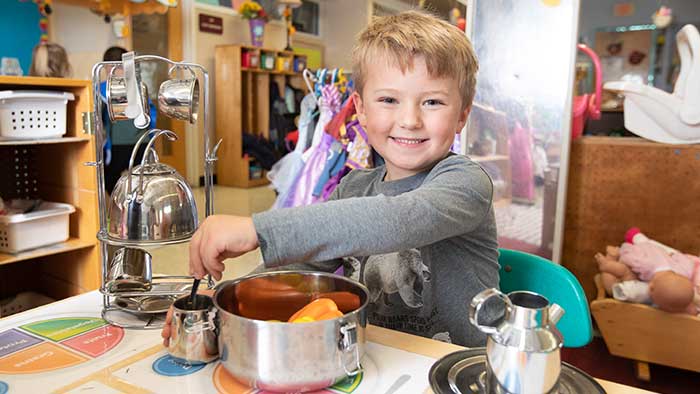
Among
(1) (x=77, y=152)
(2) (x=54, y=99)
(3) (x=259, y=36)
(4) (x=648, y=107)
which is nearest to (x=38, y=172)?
(1) (x=77, y=152)

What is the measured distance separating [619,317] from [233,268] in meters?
1.84

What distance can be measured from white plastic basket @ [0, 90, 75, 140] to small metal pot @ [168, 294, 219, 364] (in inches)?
64.1

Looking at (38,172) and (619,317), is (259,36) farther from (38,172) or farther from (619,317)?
(619,317)

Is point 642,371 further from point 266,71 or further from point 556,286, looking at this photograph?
point 266,71

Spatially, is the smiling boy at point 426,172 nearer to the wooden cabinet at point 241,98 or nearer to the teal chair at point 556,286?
the teal chair at point 556,286

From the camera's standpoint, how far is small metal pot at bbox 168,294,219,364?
64cm

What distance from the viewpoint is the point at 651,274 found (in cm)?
199

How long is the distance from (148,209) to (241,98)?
5363mm

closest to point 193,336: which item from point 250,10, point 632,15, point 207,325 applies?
point 207,325

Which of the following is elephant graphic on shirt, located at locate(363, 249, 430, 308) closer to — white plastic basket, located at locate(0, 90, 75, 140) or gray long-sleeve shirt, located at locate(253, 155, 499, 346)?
gray long-sleeve shirt, located at locate(253, 155, 499, 346)

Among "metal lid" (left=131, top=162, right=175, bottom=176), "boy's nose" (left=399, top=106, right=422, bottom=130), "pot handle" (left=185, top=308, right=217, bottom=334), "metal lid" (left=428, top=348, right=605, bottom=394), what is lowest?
"metal lid" (left=428, top=348, right=605, bottom=394)

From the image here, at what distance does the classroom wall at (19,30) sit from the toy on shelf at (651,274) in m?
4.26

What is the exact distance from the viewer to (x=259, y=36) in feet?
19.8

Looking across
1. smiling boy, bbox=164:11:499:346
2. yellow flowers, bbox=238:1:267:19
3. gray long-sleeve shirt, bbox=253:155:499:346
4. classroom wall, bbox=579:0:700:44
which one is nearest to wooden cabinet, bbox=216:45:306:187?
yellow flowers, bbox=238:1:267:19
